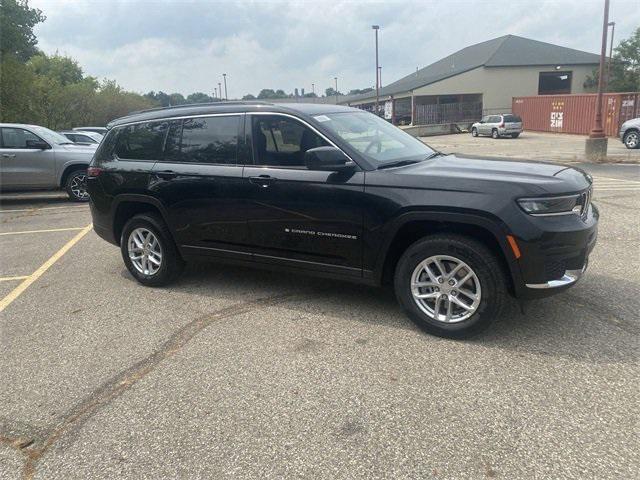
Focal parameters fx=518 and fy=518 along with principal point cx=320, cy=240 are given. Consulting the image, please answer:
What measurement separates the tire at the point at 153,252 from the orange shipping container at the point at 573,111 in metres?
29.5

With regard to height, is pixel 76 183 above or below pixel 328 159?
below

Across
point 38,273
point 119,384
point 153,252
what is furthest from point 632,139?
point 119,384

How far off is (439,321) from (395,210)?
90cm

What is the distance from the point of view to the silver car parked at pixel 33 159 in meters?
11.3

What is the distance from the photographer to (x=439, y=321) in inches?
153

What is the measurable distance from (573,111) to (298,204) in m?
Answer: 34.5

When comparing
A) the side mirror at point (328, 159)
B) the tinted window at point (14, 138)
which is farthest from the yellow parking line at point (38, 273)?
the tinted window at point (14, 138)

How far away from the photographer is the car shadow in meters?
3.66

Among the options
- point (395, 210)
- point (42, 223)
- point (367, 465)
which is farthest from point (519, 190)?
point (42, 223)

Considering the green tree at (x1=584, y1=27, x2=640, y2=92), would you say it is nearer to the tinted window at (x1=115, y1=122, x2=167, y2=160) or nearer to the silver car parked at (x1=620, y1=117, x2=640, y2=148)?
the silver car parked at (x1=620, y1=117, x2=640, y2=148)

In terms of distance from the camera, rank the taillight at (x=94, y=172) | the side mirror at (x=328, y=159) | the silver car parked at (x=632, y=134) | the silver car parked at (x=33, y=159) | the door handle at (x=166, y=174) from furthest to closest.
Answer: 1. the silver car parked at (x=632, y=134)
2. the silver car parked at (x=33, y=159)
3. the taillight at (x=94, y=172)
4. the door handle at (x=166, y=174)
5. the side mirror at (x=328, y=159)

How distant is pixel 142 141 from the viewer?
5.41 meters

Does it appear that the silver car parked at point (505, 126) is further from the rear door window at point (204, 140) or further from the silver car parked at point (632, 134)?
the rear door window at point (204, 140)

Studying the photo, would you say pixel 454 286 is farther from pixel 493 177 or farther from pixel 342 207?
pixel 342 207
